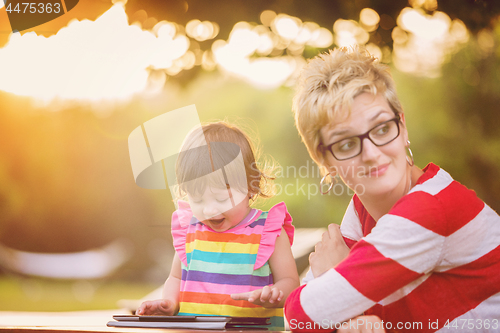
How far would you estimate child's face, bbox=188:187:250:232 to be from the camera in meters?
0.85

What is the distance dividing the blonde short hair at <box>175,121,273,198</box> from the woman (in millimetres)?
236

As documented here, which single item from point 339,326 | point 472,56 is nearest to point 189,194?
point 339,326

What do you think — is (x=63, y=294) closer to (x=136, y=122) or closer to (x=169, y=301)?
(x=136, y=122)

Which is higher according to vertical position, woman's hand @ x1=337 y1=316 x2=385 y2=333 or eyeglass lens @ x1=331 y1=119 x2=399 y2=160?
eyeglass lens @ x1=331 y1=119 x2=399 y2=160

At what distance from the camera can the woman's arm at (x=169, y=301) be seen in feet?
2.72

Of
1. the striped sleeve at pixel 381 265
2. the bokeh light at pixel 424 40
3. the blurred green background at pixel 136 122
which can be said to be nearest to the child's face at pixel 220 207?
the striped sleeve at pixel 381 265

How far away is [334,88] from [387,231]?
0.30 meters

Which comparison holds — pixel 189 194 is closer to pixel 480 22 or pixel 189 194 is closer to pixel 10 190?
pixel 10 190

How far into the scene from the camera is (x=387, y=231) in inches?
21.5

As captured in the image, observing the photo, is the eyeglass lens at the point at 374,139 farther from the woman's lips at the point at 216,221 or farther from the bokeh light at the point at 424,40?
the bokeh light at the point at 424,40

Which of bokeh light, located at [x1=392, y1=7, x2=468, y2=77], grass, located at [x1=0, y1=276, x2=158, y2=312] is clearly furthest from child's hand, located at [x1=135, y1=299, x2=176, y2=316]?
bokeh light, located at [x1=392, y1=7, x2=468, y2=77]

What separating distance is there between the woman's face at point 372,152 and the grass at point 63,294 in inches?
49.5

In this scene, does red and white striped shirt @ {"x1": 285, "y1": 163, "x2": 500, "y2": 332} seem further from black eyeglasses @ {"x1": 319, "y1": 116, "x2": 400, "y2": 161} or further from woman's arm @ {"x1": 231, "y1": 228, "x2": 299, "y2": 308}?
woman's arm @ {"x1": 231, "y1": 228, "x2": 299, "y2": 308}

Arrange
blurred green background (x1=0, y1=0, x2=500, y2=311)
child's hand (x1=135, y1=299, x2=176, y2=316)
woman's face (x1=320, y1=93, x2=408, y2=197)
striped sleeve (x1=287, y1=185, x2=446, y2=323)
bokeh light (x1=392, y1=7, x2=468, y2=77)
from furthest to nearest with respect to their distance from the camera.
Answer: bokeh light (x1=392, y1=7, x2=468, y2=77), blurred green background (x1=0, y1=0, x2=500, y2=311), child's hand (x1=135, y1=299, x2=176, y2=316), woman's face (x1=320, y1=93, x2=408, y2=197), striped sleeve (x1=287, y1=185, x2=446, y2=323)
